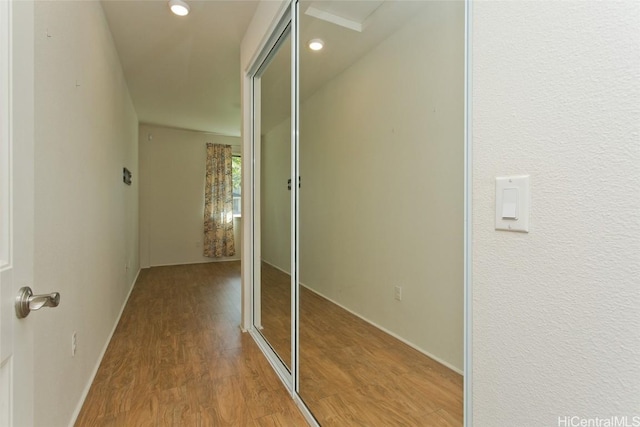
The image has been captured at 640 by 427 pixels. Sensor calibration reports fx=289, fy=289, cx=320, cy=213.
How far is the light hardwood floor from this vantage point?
4.31 ft

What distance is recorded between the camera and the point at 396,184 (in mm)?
1451

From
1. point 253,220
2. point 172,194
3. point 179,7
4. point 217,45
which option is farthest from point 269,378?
point 172,194

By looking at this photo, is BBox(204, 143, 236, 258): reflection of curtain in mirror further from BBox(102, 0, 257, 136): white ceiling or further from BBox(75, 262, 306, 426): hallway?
BBox(75, 262, 306, 426): hallway

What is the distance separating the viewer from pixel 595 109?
0.49 metres

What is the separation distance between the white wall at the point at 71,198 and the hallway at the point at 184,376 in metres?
0.16

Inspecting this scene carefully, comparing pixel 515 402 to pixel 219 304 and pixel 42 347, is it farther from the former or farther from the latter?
pixel 219 304

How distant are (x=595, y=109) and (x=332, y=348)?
1.81m

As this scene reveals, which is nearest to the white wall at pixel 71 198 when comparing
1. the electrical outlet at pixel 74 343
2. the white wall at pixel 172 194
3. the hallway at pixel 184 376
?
the electrical outlet at pixel 74 343

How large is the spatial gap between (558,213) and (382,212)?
103 centimetres

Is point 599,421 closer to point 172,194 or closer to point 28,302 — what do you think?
point 28,302

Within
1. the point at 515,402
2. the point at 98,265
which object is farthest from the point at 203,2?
the point at 515,402

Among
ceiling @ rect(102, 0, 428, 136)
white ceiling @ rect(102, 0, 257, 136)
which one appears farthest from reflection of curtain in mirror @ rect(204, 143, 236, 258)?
ceiling @ rect(102, 0, 428, 136)

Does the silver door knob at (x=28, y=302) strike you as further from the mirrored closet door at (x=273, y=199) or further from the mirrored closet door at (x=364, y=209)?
the mirrored closet door at (x=273, y=199)

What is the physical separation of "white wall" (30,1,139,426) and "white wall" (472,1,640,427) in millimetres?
1128
